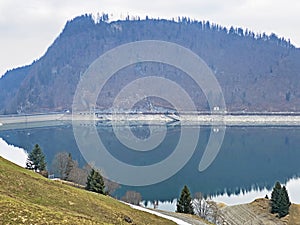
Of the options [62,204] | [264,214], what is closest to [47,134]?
[264,214]

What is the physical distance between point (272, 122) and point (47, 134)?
7964 centimetres

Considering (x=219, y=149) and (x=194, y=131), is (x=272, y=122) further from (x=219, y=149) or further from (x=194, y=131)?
(x=219, y=149)

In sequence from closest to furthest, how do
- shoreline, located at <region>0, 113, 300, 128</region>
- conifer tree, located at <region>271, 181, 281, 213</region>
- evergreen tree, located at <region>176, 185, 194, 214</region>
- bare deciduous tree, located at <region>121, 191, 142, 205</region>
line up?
evergreen tree, located at <region>176, 185, 194, 214</region> → conifer tree, located at <region>271, 181, 281, 213</region> → bare deciduous tree, located at <region>121, 191, 142, 205</region> → shoreline, located at <region>0, 113, 300, 128</region>

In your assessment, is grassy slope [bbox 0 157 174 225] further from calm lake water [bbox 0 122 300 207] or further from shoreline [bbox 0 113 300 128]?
shoreline [bbox 0 113 300 128]

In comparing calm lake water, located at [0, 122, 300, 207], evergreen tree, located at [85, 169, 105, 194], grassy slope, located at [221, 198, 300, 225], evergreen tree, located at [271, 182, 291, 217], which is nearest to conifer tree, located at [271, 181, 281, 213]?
evergreen tree, located at [271, 182, 291, 217]

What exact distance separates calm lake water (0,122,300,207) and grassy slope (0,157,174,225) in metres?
23.6

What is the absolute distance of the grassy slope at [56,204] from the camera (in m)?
14.7

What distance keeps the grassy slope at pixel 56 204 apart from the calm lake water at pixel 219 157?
77.4 ft

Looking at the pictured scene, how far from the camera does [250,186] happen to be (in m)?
57.0

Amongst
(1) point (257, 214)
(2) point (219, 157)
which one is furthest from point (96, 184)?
(2) point (219, 157)

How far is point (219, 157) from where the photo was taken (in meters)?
78.9

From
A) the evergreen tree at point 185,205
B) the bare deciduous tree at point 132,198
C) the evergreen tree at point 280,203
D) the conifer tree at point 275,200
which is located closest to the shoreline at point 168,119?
the bare deciduous tree at point 132,198

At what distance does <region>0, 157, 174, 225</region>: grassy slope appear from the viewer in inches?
579

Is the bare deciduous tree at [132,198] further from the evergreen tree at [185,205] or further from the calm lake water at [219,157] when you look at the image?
the evergreen tree at [185,205]
